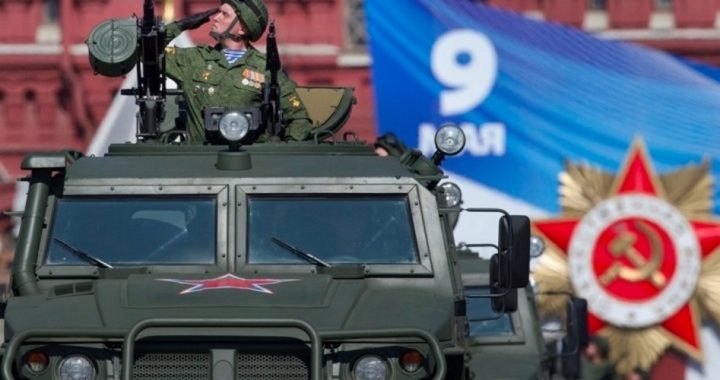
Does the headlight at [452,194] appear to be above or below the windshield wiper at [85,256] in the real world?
above

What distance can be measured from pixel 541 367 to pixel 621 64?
14407 millimetres

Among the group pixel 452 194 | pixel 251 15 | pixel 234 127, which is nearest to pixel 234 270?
pixel 234 127

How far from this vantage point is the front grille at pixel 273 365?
35.8ft

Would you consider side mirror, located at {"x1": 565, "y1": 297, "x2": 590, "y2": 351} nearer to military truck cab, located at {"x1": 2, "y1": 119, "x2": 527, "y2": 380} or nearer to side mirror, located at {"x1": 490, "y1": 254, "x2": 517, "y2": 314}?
side mirror, located at {"x1": 490, "y1": 254, "x2": 517, "y2": 314}

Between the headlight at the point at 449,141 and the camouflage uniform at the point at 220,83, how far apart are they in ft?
3.24

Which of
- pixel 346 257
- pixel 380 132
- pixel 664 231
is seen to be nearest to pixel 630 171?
pixel 664 231

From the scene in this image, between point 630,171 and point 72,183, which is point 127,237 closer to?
point 72,183

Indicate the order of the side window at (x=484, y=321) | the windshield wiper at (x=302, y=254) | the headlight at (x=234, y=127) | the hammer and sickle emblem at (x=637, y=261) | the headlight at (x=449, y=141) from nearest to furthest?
the windshield wiper at (x=302, y=254) < the headlight at (x=234, y=127) < the headlight at (x=449, y=141) < the side window at (x=484, y=321) < the hammer and sickle emblem at (x=637, y=261)

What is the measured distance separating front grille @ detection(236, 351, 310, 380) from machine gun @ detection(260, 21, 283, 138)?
2632 millimetres

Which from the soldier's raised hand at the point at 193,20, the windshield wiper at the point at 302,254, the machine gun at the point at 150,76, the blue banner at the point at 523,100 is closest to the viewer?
the windshield wiper at the point at 302,254

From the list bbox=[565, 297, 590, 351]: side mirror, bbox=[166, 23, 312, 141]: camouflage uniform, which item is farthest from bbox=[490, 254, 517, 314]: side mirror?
bbox=[565, 297, 590, 351]: side mirror

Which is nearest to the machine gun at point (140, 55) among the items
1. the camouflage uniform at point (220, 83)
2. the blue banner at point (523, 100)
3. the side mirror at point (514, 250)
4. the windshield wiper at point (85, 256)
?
the camouflage uniform at point (220, 83)

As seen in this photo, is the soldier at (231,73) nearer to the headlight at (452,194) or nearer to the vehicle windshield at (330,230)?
the headlight at (452,194)

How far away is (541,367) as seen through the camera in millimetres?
15961
